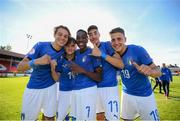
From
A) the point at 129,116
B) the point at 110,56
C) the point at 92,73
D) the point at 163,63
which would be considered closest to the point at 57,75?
the point at 92,73

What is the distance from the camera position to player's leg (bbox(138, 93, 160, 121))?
4.21 m

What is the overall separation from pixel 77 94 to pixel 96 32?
1.71 meters

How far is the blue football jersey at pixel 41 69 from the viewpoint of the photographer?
4.68 metres

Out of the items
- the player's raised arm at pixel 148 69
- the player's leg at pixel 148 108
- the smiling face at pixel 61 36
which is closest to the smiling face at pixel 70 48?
the smiling face at pixel 61 36

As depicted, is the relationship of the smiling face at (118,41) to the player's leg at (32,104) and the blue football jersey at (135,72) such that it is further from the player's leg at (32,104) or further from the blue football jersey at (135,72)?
the player's leg at (32,104)

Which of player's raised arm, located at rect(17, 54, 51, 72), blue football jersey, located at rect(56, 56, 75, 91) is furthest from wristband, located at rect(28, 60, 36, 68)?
blue football jersey, located at rect(56, 56, 75, 91)

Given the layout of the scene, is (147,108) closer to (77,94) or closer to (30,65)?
(77,94)

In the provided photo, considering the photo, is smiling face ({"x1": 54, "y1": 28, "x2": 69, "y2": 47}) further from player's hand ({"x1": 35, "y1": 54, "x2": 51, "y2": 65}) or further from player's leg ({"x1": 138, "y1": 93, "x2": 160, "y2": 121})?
player's leg ({"x1": 138, "y1": 93, "x2": 160, "y2": 121})

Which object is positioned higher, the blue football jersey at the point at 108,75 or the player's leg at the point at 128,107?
the blue football jersey at the point at 108,75

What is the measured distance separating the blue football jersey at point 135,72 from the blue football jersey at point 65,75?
1.28m

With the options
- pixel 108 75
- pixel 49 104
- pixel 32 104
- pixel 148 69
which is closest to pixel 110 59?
pixel 108 75

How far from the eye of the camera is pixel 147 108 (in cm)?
425

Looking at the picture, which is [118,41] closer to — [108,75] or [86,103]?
[108,75]

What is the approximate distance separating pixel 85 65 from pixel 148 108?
5.44ft
